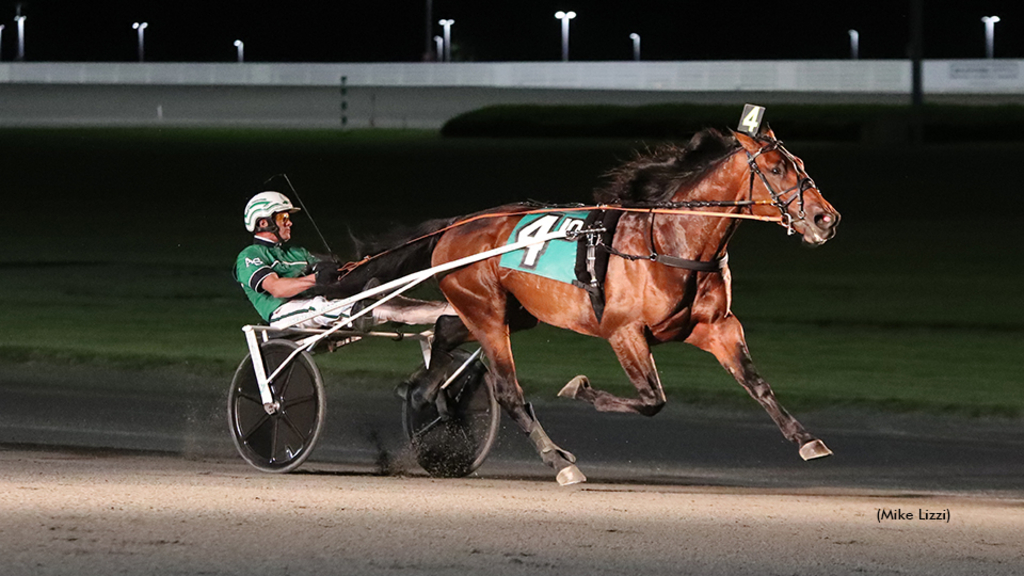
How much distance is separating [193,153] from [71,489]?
2428cm

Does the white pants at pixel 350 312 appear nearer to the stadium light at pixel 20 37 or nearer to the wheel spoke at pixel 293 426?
the wheel spoke at pixel 293 426

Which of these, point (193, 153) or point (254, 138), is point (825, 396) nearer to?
point (193, 153)

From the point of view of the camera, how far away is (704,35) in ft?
219

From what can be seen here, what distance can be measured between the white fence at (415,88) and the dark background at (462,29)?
924cm

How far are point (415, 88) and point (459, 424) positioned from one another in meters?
40.4

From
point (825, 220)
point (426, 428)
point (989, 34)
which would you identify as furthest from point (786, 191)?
point (989, 34)

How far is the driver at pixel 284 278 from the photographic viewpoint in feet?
22.0

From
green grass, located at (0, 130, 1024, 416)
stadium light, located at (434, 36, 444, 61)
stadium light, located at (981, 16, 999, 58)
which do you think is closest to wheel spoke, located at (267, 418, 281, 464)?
green grass, located at (0, 130, 1024, 416)

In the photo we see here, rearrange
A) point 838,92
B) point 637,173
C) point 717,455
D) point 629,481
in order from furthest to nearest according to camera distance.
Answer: point 838,92 → point 717,455 → point 629,481 → point 637,173

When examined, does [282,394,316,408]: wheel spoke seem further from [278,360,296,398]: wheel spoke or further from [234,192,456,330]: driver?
[234,192,456,330]: driver

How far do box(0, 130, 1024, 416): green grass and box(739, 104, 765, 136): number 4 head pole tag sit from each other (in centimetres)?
298

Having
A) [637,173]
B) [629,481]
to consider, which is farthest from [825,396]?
[637,173]

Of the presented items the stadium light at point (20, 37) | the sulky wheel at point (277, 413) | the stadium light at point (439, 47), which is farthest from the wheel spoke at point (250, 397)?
the stadium light at point (439, 47)

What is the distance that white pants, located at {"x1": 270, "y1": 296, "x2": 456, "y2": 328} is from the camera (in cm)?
680
